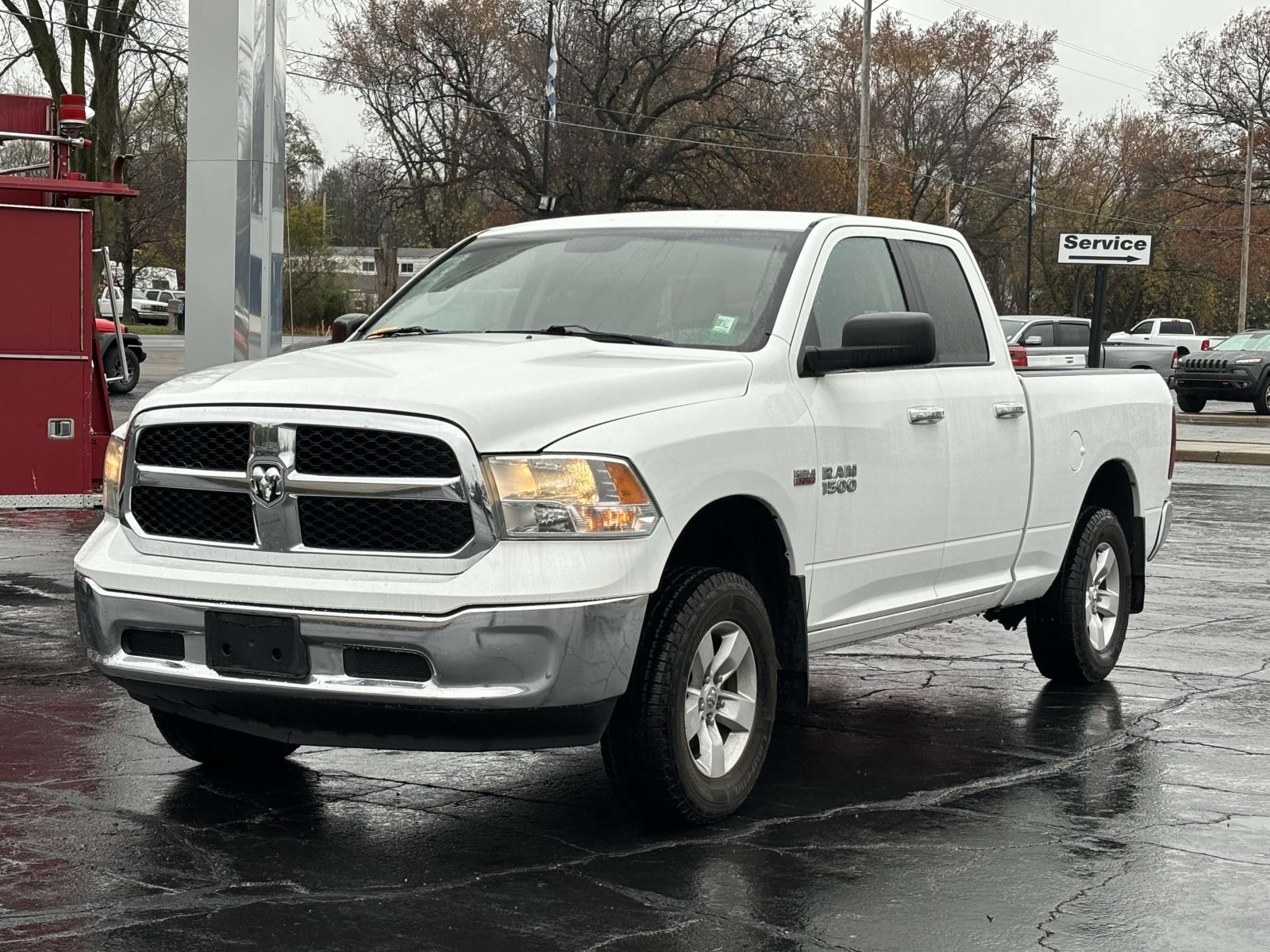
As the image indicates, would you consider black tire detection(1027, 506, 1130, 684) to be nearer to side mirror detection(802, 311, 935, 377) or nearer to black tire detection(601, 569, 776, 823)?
side mirror detection(802, 311, 935, 377)

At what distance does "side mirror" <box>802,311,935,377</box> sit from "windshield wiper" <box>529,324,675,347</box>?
1.61ft

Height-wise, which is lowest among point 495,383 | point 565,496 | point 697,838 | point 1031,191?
point 697,838

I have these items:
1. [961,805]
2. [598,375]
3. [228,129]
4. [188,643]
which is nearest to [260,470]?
[188,643]

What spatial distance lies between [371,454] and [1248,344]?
3376 centimetres

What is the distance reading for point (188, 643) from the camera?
202 inches

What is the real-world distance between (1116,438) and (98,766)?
4.51 metres

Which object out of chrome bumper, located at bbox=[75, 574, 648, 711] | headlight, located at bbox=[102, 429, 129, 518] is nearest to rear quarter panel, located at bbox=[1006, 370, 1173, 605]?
chrome bumper, located at bbox=[75, 574, 648, 711]

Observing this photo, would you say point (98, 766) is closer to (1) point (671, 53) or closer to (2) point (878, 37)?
(1) point (671, 53)

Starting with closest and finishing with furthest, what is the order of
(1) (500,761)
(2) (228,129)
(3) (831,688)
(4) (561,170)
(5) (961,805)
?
(5) (961,805), (1) (500,761), (3) (831,688), (2) (228,129), (4) (561,170)

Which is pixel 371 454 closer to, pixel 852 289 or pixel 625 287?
pixel 625 287

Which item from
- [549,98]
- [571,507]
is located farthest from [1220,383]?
[571,507]

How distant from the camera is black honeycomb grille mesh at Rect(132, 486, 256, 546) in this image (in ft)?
16.9

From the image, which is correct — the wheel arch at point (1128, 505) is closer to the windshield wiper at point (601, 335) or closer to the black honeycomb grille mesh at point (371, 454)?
the windshield wiper at point (601, 335)

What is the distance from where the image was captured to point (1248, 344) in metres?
36.0
